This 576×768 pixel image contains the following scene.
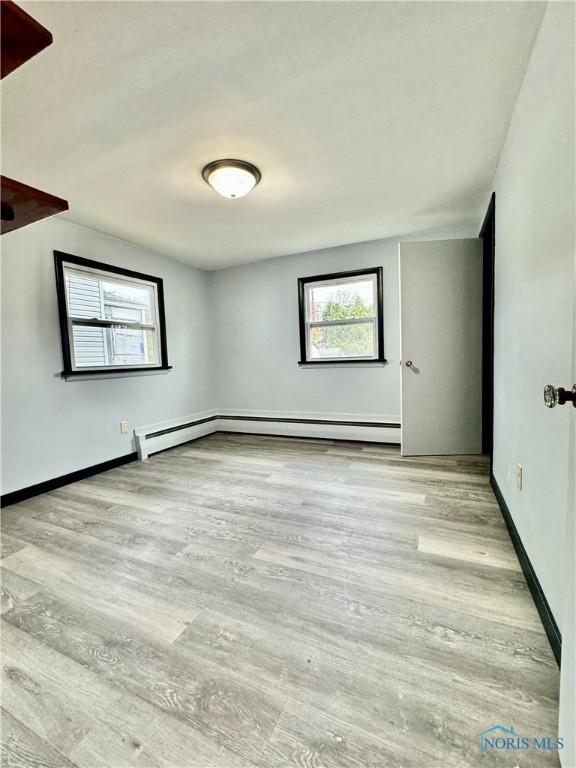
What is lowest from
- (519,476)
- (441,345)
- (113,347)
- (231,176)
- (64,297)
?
(519,476)

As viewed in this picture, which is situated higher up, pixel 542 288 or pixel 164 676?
pixel 542 288

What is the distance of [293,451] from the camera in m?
3.60

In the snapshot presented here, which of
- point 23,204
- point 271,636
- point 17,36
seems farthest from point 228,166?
point 271,636

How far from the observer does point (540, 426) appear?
1.28 meters

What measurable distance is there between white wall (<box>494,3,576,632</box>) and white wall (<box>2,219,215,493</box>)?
3282 millimetres

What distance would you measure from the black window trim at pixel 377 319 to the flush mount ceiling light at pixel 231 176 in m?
1.81

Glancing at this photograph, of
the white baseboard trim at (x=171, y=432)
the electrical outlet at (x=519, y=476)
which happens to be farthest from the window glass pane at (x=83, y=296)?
the electrical outlet at (x=519, y=476)

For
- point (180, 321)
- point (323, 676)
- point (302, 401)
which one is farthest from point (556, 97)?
point (180, 321)

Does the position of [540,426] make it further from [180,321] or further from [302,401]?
[180,321]

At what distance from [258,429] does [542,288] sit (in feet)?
11.9

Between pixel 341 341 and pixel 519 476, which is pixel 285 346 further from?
pixel 519 476

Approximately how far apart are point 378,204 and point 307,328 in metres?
1.66

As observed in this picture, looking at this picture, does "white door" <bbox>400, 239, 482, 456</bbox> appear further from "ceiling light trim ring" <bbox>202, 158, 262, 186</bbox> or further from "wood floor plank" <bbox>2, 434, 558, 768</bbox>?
"ceiling light trim ring" <bbox>202, 158, 262, 186</bbox>

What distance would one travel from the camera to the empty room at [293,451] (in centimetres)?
93
